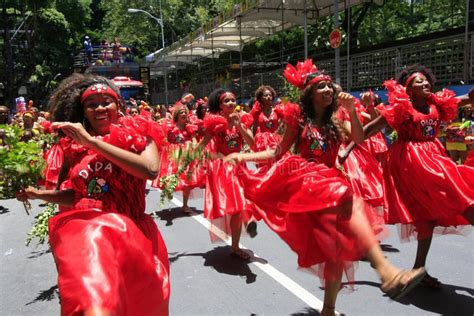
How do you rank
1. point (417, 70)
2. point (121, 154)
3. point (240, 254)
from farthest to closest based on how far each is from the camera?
point (240, 254) → point (417, 70) → point (121, 154)

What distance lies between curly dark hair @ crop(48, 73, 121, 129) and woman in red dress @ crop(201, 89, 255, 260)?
1875mm

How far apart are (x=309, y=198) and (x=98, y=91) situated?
165 cm

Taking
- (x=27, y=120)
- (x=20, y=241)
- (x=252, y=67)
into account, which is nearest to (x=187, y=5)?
(x=252, y=67)

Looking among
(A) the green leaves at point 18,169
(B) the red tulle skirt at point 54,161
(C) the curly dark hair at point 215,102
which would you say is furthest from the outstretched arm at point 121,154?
(B) the red tulle skirt at point 54,161

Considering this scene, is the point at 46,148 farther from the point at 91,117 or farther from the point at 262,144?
the point at 91,117

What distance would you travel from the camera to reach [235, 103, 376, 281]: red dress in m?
3.25

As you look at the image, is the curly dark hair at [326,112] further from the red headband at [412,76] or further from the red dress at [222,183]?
the red dress at [222,183]

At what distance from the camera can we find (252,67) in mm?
25891

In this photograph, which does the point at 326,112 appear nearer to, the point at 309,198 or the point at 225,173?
the point at 309,198

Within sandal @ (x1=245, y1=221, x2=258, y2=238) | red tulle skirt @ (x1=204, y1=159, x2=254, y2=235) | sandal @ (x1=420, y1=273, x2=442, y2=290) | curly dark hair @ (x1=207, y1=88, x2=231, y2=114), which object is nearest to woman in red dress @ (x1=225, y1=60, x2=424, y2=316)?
sandal @ (x1=245, y1=221, x2=258, y2=238)

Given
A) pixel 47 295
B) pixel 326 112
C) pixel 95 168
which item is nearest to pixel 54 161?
pixel 47 295

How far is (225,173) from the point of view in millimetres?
5629

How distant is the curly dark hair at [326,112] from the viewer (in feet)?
12.7

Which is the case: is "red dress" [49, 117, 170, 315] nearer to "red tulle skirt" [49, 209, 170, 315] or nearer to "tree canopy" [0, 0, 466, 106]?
"red tulle skirt" [49, 209, 170, 315]
